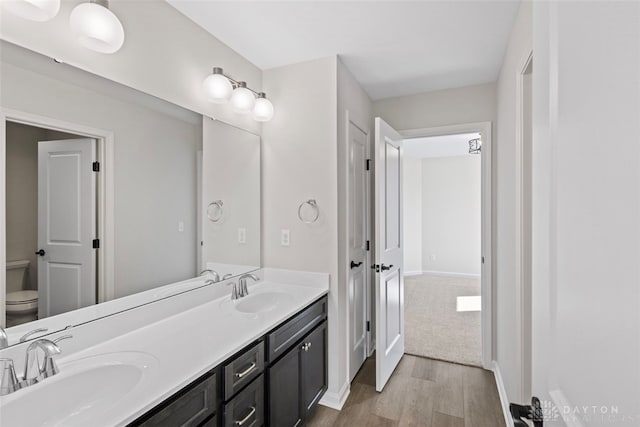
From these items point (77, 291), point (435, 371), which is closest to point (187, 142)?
point (77, 291)

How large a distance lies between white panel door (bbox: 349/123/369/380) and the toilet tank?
1784mm

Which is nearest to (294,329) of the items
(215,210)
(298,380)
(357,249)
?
(298,380)

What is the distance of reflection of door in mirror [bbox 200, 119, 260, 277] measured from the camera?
1.88 metres

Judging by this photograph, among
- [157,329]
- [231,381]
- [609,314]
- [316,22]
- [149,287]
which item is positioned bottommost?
[231,381]

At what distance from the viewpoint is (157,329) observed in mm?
1431

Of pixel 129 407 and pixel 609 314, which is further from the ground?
pixel 609 314

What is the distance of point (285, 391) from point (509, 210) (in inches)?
66.6

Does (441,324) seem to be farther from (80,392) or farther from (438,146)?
(80,392)

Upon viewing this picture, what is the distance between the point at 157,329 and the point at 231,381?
0.47 m

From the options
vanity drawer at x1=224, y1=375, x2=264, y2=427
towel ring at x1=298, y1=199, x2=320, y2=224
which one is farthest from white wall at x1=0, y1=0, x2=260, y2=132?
vanity drawer at x1=224, y1=375, x2=264, y2=427

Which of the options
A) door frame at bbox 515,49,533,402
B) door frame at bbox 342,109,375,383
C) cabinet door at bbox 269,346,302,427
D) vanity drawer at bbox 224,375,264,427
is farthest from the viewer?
door frame at bbox 342,109,375,383

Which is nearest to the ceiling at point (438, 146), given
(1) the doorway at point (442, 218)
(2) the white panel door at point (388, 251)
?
(1) the doorway at point (442, 218)

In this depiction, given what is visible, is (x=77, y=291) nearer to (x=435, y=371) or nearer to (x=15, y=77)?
(x=15, y=77)

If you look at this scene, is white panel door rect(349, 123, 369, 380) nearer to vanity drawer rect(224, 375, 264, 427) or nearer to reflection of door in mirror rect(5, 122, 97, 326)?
vanity drawer rect(224, 375, 264, 427)
